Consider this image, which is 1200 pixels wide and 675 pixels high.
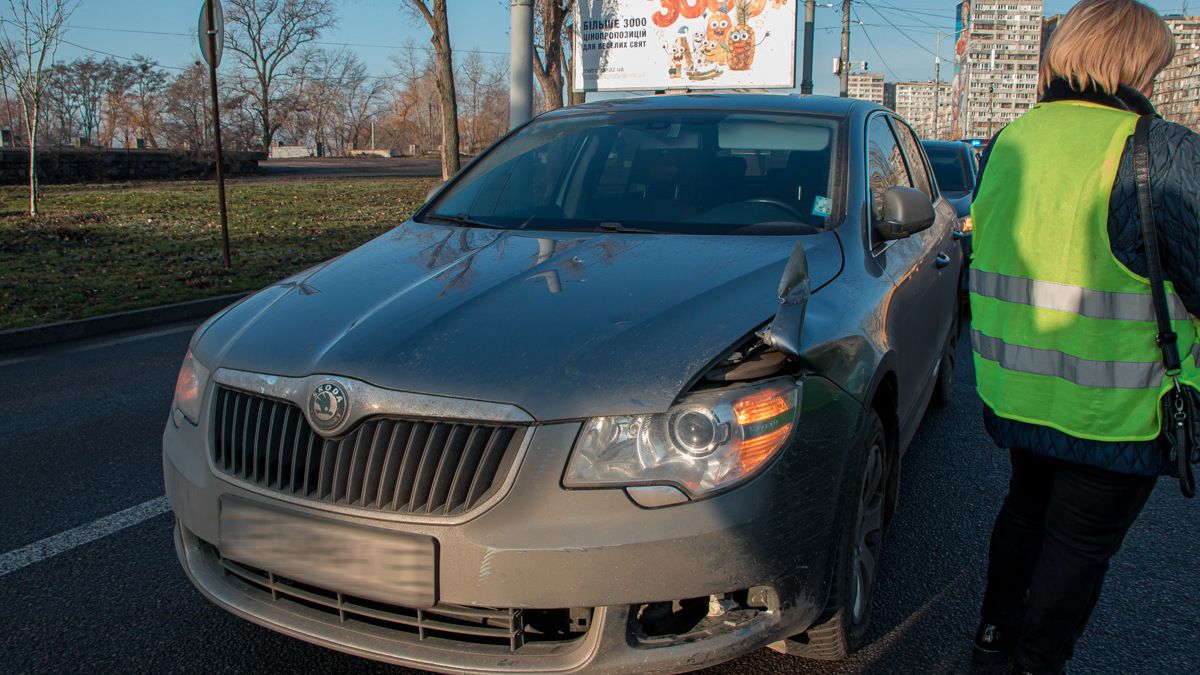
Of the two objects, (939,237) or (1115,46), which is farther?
(939,237)

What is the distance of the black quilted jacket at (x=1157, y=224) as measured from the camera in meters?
2.06

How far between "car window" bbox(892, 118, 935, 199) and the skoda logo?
3277mm

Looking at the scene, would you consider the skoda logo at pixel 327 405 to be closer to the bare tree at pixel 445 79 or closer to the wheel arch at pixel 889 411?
the wheel arch at pixel 889 411

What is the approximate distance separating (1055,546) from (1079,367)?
0.48 metres

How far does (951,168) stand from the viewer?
10.7 m

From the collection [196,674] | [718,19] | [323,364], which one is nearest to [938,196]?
[323,364]

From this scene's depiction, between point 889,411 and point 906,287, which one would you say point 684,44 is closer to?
point 906,287

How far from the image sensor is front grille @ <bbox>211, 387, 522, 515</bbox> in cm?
205

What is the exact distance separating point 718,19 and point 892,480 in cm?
1933

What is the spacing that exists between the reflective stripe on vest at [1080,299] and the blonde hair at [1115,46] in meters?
0.47

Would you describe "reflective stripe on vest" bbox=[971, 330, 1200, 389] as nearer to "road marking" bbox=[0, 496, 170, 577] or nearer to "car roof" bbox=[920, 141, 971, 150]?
"road marking" bbox=[0, 496, 170, 577]

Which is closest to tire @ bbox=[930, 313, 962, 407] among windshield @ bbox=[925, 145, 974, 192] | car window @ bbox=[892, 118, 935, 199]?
car window @ bbox=[892, 118, 935, 199]

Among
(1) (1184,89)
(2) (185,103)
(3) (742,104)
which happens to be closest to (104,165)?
(3) (742,104)

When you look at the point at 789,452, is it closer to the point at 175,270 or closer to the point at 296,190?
the point at 175,270
